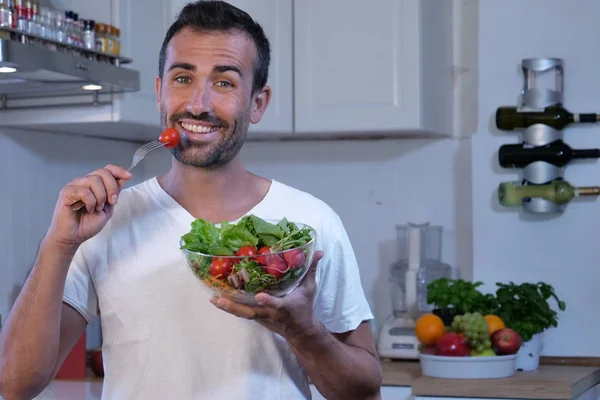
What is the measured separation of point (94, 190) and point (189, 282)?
0.74 ft

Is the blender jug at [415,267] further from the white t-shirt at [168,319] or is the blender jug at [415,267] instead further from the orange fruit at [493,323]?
the white t-shirt at [168,319]

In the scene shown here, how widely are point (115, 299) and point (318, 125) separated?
5.54 ft

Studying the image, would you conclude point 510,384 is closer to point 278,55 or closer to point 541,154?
point 541,154

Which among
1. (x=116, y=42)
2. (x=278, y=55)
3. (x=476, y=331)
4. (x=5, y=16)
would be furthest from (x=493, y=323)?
(x=5, y=16)

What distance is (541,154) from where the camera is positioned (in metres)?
3.00

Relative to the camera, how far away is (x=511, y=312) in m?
2.87

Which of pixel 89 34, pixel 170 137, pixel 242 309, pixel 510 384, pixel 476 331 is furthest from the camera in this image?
pixel 476 331

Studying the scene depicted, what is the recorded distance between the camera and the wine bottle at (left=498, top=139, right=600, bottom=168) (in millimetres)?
2971

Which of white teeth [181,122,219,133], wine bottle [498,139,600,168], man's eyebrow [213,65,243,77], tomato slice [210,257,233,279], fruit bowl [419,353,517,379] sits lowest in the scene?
fruit bowl [419,353,517,379]

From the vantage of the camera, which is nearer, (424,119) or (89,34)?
(89,34)

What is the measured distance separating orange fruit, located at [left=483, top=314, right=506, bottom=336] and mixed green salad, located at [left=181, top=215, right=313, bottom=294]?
4.89 ft

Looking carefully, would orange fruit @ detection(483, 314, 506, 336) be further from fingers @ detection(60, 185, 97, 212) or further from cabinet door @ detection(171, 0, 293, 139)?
fingers @ detection(60, 185, 97, 212)

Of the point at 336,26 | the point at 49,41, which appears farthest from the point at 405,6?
the point at 49,41

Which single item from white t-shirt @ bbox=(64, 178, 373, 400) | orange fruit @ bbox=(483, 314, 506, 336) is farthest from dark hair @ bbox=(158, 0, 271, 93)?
orange fruit @ bbox=(483, 314, 506, 336)
